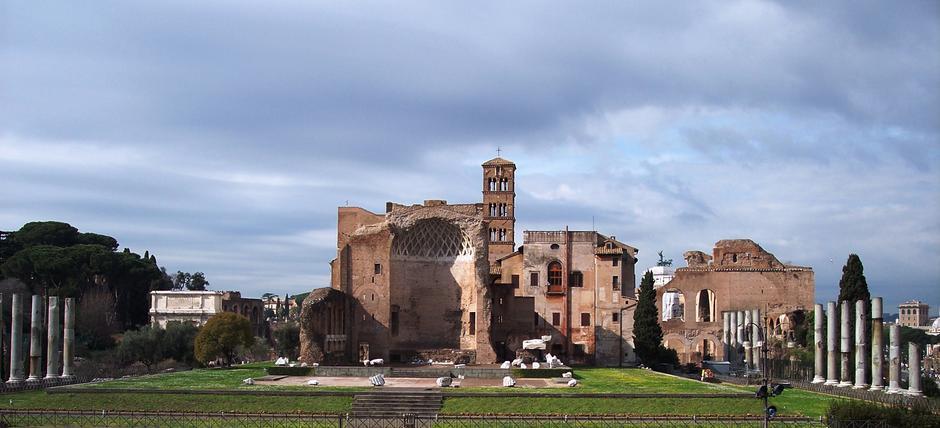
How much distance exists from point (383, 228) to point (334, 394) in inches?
805

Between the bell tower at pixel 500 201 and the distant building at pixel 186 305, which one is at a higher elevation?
the bell tower at pixel 500 201

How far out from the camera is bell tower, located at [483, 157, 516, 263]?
281 ft

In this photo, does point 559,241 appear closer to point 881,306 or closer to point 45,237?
point 881,306

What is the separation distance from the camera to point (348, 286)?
180 feet

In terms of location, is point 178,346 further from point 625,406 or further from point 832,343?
point 832,343

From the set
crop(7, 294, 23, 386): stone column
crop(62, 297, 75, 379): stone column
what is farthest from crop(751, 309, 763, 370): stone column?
crop(7, 294, 23, 386): stone column

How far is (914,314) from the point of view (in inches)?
7721

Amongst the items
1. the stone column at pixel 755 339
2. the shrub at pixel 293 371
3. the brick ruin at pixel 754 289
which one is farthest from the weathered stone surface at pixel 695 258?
the shrub at pixel 293 371

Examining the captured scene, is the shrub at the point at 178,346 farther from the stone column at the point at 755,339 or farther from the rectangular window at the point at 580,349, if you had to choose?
the stone column at the point at 755,339

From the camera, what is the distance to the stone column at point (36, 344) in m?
42.3

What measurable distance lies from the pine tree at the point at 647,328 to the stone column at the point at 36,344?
3395 centimetres

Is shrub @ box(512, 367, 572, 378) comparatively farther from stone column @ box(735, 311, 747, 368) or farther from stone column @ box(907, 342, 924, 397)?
stone column @ box(735, 311, 747, 368)

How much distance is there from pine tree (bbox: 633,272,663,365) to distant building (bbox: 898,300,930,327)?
153145 millimetres

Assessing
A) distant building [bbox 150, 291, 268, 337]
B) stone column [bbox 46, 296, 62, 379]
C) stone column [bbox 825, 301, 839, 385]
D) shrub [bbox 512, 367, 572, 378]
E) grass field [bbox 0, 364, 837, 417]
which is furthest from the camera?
distant building [bbox 150, 291, 268, 337]
